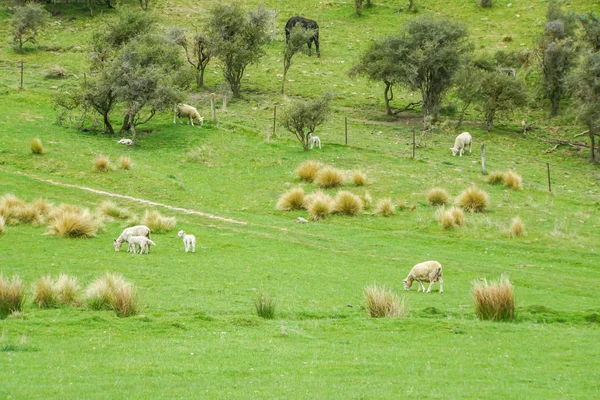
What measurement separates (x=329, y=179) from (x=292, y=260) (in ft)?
45.6

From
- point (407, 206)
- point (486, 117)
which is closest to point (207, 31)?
point (486, 117)

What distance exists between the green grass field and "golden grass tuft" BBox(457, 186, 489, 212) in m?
0.82

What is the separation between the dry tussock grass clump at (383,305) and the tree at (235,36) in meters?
44.6

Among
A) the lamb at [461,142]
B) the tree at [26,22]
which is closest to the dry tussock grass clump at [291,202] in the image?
the lamb at [461,142]

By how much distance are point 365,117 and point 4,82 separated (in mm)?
29107

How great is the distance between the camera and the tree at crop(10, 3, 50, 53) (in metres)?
66.1

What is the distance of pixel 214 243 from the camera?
93.1ft

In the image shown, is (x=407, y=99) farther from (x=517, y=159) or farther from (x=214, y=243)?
(x=214, y=243)

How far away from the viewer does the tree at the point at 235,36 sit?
5916 cm

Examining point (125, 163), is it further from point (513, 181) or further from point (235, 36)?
point (235, 36)

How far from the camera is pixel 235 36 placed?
59.8 m

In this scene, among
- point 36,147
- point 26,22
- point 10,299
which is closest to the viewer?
point 10,299

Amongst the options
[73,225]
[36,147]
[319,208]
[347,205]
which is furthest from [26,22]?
[73,225]

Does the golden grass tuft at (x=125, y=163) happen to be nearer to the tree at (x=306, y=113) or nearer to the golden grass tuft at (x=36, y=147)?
the golden grass tuft at (x=36, y=147)
